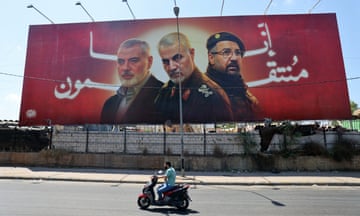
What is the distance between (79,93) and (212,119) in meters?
14.6

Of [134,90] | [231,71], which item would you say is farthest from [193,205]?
[231,71]

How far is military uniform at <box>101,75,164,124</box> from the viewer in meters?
26.8

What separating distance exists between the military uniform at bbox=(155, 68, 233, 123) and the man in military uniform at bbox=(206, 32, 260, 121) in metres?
0.74

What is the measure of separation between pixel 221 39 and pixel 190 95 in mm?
7060

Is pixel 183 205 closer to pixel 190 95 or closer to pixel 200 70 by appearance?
pixel 190 95

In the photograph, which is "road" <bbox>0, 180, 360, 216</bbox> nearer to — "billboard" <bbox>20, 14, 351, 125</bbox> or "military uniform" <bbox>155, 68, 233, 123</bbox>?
"military uniform" <bbox>155, 68, 233, 123</bbox>

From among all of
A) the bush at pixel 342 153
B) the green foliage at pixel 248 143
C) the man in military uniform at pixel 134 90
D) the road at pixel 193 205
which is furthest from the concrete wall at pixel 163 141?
the road at pixel 193 205

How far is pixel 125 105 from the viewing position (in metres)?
27.2

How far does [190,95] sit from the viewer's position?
2680cm

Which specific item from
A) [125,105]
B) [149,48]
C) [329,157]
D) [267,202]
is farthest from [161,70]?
[267,202]

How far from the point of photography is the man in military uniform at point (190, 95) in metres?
26.4

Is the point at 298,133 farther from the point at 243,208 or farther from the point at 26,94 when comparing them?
the point at 26,94

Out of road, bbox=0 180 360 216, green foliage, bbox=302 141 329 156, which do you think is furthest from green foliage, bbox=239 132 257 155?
road, bbox=0 180 360 216

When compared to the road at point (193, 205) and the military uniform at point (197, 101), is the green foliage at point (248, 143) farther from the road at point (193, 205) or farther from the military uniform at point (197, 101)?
the road at point (193, 205)
